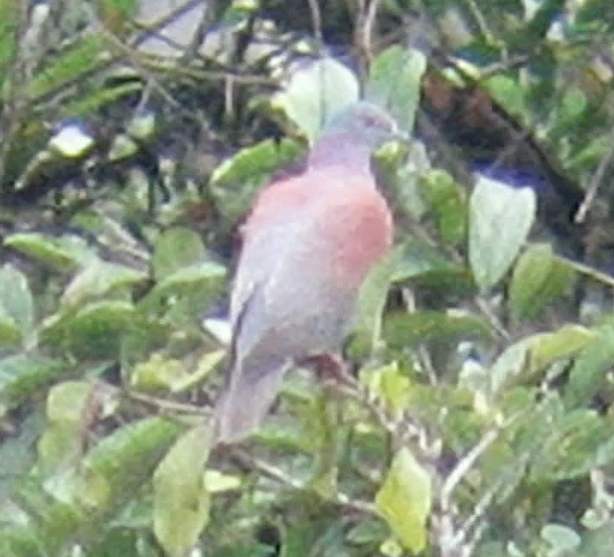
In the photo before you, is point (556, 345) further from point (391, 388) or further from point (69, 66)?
point (69, 66)

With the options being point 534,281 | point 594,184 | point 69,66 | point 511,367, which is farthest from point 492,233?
point 69,66

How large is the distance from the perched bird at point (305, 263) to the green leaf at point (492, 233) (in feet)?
0.42

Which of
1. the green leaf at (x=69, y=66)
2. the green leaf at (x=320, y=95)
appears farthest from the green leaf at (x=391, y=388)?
the green leaf at (x=69, y=66)

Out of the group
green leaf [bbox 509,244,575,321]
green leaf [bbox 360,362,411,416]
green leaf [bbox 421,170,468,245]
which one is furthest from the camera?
green leaf [bbox 421,170,468,245]

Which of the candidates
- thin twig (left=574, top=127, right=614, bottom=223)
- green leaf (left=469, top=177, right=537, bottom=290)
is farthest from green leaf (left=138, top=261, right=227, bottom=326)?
thin twig (left=574, top=127, right=614, bottom=223)

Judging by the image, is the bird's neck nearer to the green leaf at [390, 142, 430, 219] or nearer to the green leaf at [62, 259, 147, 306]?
the green leaf at [390, 142, 430, 219]

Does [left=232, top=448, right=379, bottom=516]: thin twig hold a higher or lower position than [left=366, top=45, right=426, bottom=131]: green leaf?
lower

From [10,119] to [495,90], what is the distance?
58 centimetres

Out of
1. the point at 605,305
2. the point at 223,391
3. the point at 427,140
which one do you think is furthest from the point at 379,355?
the point at 427,140

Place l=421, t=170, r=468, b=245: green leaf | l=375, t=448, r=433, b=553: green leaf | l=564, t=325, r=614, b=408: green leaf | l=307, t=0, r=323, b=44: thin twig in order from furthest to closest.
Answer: l=307, t=0, r=323, b=44: thin twig < l=421, t=170, r=468, b=245: green leaf < l=564, t=325, r=614, b=408: green leaf < l=375, t=448, r=433, b=553: green leaf

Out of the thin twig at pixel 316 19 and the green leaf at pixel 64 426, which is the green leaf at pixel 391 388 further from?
the thin twig at pixel 316 19

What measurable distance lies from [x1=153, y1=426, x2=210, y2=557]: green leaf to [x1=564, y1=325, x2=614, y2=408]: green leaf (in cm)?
33

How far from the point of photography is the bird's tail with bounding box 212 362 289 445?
2484 millimetres

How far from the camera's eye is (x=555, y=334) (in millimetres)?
2508
